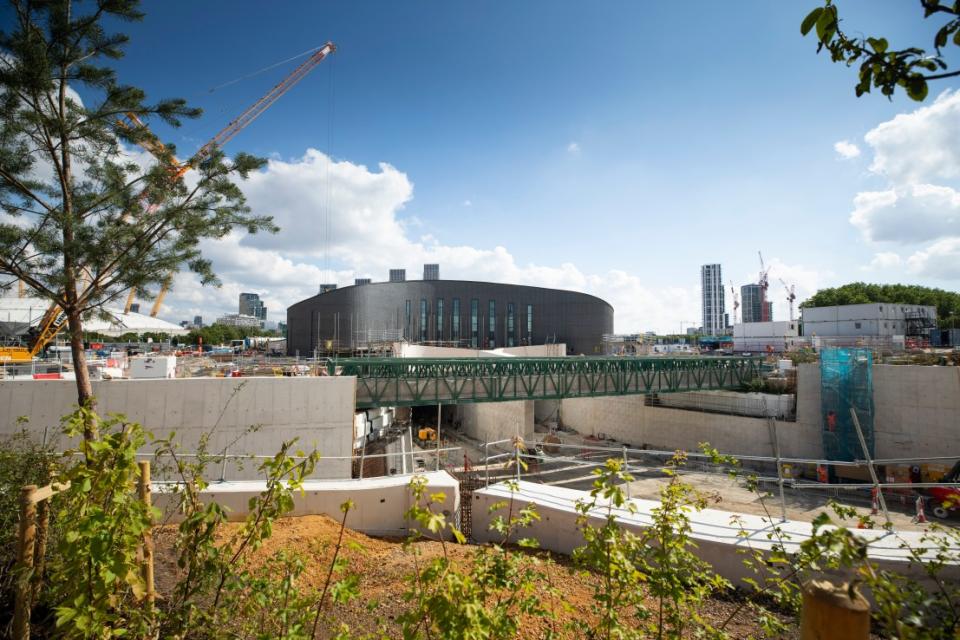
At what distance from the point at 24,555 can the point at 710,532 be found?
723cm

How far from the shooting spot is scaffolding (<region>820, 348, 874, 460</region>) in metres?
22.9

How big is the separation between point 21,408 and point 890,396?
131 feet

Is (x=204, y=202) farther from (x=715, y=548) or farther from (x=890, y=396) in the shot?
(x=890, y=396)

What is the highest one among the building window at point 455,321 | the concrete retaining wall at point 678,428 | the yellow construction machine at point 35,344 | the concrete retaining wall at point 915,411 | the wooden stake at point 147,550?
the building window at point 455,321

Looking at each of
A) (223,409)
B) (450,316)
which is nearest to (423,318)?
(450,316)

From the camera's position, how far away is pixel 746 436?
89.0ft

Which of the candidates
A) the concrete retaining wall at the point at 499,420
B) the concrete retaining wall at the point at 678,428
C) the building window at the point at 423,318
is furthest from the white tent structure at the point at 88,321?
the building window at the point at 423,318

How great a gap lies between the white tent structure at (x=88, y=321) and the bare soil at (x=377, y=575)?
4.36 m

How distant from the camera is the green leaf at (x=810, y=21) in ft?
5.06

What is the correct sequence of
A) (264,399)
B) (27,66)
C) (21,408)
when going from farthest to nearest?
1. (264,399)
2. (21,408)
3. (27,66)

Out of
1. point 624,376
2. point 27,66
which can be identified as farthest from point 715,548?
point 624,376

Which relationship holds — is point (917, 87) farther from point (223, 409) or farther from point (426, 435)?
point (426, 435)

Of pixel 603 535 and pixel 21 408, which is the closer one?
pixel 603 535

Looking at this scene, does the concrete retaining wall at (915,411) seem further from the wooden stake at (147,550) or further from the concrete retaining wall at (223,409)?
the wooden stake at (147,550)
